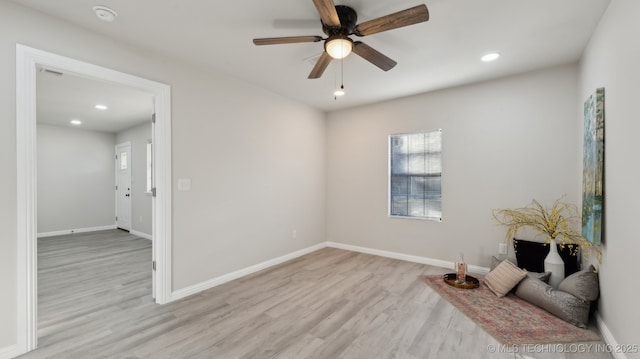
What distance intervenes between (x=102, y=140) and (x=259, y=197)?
231 inches

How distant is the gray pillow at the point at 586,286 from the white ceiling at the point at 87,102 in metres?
5.08

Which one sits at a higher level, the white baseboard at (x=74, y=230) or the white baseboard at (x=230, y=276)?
the white baseboard at (x=230, y=276)

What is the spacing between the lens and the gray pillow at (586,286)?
2312 mm

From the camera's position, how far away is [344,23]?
6.69 feet

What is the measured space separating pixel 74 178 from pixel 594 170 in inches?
369

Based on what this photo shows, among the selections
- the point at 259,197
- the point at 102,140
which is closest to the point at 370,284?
the point at 259,197

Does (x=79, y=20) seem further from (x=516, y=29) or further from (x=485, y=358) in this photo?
(x=485, y=358)

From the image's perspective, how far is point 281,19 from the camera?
7.23 feet

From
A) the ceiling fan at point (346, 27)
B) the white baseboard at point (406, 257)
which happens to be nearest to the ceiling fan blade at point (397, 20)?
the ceiling fan at point (346, 27)

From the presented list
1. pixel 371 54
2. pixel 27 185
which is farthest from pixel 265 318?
pixel 371 54

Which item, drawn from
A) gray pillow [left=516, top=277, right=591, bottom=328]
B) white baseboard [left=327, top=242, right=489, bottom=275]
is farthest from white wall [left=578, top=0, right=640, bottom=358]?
white baseboard [left=327, top=242, right=489, bottom=275]

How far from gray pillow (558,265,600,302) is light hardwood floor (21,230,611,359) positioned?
52 cm

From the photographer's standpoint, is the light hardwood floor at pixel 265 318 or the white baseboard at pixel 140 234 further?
the white baseboard at pixel 140 234

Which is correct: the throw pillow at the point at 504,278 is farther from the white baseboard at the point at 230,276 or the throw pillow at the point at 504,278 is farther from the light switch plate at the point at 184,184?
the light switch plate at the point at 184,184
